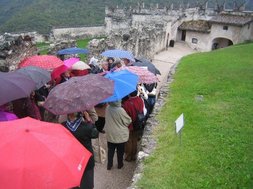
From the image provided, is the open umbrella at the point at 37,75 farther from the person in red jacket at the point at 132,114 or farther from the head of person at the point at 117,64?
the head of person at the point at 117,64

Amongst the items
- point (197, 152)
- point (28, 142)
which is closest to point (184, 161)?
point (197, 152)

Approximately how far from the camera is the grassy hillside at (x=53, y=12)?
54.1 meters

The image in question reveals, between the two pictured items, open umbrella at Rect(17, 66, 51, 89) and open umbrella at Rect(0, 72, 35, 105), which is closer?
open umbrella at Rect(0, 72, 35, 105)

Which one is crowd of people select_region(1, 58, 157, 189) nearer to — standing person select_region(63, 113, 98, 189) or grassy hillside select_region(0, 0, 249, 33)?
standing person select_region(63, 113, 98, 189)

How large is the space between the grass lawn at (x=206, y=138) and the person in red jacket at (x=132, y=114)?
2.19ft

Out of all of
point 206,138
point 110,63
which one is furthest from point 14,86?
point 110,63

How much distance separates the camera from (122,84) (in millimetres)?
6586

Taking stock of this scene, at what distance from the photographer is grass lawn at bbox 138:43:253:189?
566 centimetres

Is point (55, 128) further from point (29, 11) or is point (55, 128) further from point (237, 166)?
point (29, 11)

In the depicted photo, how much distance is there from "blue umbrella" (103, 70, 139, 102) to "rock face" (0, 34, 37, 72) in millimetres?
3259

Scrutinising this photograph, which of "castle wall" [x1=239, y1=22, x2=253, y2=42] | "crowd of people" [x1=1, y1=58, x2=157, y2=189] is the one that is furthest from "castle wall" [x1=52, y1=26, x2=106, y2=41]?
"crowd of people" [x1=1, y1=58, x2=157, y2=189]

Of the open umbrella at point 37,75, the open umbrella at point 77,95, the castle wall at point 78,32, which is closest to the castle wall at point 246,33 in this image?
the castle wall at point 78,32

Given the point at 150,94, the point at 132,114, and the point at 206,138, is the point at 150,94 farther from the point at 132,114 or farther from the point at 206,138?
the point at 206,138

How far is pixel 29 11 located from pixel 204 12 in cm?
3611
